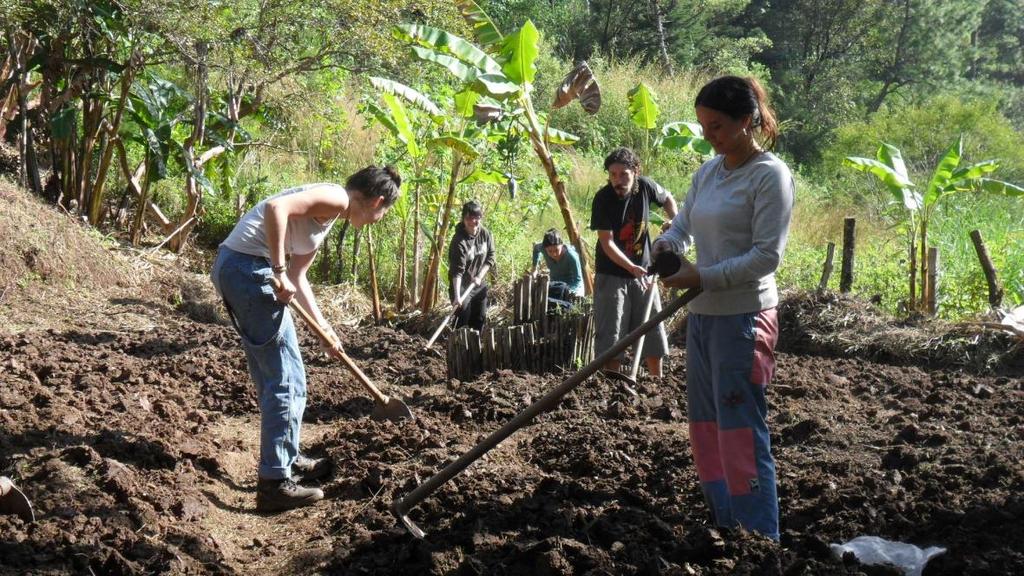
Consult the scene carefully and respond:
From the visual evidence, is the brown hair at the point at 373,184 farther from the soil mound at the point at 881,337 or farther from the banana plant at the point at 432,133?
the soil mound at the point at 881,337

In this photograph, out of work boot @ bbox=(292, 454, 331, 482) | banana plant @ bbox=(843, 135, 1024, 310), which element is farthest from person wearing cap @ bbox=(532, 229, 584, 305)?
work boot @ bbox=(292, 454, 331, 482)

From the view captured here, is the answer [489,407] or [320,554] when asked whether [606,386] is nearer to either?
[489,407]

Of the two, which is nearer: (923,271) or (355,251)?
(923,271)

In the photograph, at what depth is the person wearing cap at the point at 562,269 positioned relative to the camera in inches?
345

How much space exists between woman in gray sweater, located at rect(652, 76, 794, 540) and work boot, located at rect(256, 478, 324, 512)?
2.08m

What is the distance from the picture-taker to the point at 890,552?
3.38 metres

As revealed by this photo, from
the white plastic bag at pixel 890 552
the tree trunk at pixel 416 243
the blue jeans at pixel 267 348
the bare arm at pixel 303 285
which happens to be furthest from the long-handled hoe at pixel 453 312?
the white plastic bag at pixel 890 552

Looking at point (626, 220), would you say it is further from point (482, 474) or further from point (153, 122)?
point (153, 122)

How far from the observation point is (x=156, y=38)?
10.1 m

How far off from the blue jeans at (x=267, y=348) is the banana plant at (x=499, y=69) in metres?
4.42

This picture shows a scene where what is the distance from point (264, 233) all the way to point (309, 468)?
4.39 feet

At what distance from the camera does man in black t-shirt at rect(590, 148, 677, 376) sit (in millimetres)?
6336

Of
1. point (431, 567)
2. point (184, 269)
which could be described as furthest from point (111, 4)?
point (431, 567)

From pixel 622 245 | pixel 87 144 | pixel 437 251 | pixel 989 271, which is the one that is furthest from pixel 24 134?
pixel 989 271
